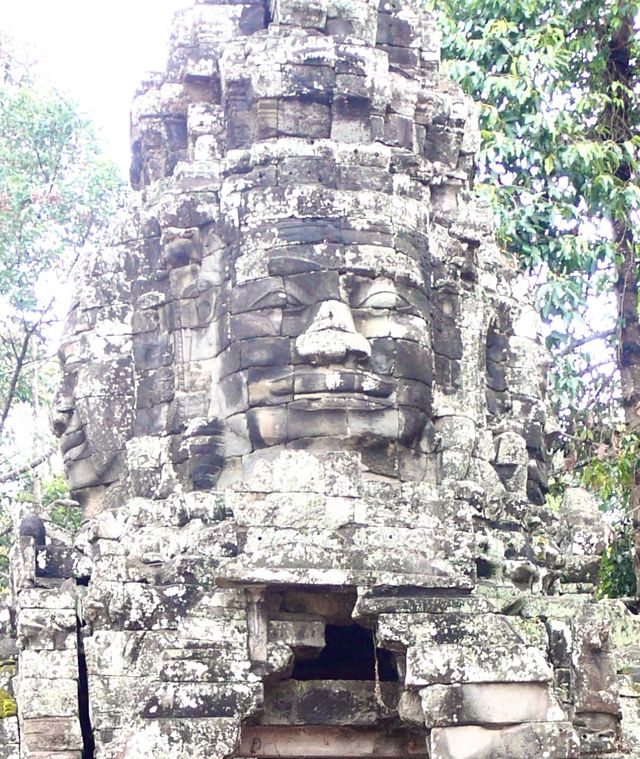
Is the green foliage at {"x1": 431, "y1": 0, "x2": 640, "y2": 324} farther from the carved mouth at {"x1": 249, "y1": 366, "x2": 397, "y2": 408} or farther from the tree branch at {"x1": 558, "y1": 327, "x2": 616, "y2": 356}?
the carved mouth at {"x1": 249, "y1": 366, "x2": 397, "y2": 408}

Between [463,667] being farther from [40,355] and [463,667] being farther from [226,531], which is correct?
[40,355]

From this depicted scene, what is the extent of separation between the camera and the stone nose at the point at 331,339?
10547mm

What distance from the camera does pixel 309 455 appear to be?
10.3 m

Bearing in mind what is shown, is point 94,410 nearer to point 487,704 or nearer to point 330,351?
point 330,351

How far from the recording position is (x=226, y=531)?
10211mm

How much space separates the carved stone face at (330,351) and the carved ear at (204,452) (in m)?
0.15

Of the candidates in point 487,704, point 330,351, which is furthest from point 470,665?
point 330,351

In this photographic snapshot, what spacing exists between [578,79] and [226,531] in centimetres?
938

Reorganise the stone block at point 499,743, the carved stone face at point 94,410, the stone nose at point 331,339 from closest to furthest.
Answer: the stone block at point 499,743
the stone nose at point 331,339
the carved stone face at point 94,410

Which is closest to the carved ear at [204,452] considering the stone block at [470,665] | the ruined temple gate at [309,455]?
the ruined temple gate at [309,455]

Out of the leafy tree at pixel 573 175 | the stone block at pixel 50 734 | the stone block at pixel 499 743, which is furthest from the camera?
A: the leafy tree at pixel 573 175

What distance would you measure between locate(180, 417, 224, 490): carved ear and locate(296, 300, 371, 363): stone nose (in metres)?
0.89

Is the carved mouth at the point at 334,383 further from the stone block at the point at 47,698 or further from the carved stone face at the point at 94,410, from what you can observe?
the stone block at the point at 47,698

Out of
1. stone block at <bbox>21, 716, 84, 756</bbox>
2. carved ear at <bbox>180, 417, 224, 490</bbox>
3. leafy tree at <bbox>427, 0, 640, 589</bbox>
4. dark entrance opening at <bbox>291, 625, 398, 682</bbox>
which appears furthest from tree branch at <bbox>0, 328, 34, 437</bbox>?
stone block at <bbox>21, 716, 84, 756</bbox>
